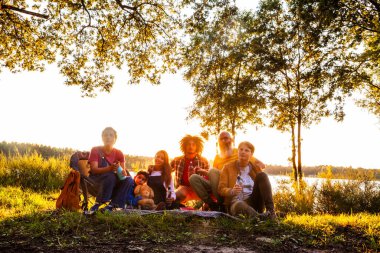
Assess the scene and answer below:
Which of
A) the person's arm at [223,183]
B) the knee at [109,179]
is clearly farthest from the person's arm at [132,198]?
the person's arm at [223,183]

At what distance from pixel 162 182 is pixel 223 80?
10282 millimetres

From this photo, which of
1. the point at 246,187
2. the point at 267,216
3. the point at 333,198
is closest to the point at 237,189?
the point at 246,187

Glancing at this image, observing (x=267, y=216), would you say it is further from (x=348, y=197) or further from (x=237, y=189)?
(x=348, y=197)

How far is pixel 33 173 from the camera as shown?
10.6m

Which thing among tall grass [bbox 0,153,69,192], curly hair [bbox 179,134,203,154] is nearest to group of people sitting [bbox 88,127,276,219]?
curly hair [bbox 179,134,203,154]

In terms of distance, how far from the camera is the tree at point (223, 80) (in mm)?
15013

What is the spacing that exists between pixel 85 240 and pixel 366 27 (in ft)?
36.8

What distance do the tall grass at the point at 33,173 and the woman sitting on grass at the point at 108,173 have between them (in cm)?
463

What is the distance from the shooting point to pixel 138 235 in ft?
13.4

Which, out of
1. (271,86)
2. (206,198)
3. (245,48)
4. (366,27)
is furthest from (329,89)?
(206,198)

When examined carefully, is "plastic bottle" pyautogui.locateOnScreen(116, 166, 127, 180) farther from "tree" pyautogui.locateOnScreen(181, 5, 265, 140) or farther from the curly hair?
"tree" pyautogui.locateOnScreen(181, 5, 265, 140)

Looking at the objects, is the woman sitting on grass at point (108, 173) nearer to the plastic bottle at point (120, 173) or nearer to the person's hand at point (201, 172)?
the plastic bottle at point (120, 173)

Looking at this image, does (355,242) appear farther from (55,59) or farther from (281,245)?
(55,59)

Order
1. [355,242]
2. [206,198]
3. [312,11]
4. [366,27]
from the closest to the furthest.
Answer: [355,242]
[206,198]
[312,11]
[366,27]
